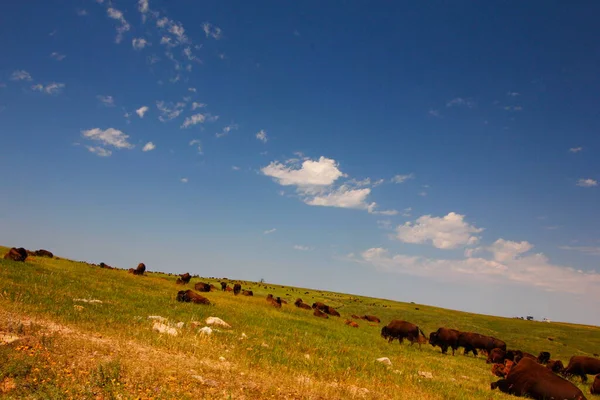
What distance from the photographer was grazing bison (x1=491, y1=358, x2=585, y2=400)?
13380mm

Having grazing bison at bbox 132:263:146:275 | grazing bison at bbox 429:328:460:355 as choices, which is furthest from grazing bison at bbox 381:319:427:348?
grazing bison at bbox 132:263:146:275

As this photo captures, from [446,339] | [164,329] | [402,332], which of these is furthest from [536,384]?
[446,339]

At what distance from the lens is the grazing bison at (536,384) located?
13380 mm

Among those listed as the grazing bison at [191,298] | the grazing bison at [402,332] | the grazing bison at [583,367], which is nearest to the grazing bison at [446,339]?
the grazing bison at [402,332]

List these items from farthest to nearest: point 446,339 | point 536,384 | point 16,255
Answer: point 446,339, point 16,255, point 536,384

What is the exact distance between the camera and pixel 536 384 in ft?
46.2

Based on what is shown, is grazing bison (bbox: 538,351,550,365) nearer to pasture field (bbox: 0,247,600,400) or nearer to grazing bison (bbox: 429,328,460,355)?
grazing bison (bbox: 429,328,460,355)

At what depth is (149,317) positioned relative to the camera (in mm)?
15609

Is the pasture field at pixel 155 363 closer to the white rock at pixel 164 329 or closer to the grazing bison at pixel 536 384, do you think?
the white rock at pixel 164 329

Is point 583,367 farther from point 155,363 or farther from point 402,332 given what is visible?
point 155,363

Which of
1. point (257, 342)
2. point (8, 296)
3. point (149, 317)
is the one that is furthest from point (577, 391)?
point (8, 296)

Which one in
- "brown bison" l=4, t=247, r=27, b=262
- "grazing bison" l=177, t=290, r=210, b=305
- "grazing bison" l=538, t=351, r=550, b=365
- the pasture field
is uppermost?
"brown bison" l=4, t=247, r=27, b=262

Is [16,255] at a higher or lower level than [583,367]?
higher

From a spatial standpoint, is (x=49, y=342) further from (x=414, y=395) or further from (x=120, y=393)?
(x=414, y=395)
